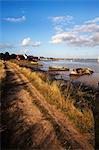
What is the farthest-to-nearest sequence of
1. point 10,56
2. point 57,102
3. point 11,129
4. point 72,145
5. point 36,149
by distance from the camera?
point 10,56
point 57,102
point 11,129
point 72,145
point 36,149

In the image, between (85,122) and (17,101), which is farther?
(17,101)

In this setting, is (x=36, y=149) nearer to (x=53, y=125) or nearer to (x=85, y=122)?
(x=53, y=125)

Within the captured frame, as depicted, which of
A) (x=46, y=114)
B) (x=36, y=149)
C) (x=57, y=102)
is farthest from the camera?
(x=57, y=102)

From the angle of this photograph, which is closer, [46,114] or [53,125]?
[53,125]

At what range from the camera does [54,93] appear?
1273 cm

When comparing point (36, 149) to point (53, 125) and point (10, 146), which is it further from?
point (53, 125)

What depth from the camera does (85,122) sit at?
7812 mm

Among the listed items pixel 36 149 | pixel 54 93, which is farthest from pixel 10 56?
pixel 36 149

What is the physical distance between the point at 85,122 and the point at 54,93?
5.01m

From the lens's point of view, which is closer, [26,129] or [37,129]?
[26,129]

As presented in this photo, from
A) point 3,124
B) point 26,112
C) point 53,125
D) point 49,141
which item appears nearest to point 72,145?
point 49,141

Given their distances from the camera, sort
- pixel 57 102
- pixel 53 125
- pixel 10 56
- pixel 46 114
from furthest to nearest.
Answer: pixel 10 56 → pixel 57 102 → pixel 46 114 → pixel 53 125

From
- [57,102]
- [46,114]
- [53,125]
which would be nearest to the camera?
[53,125]

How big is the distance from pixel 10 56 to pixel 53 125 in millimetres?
105902
